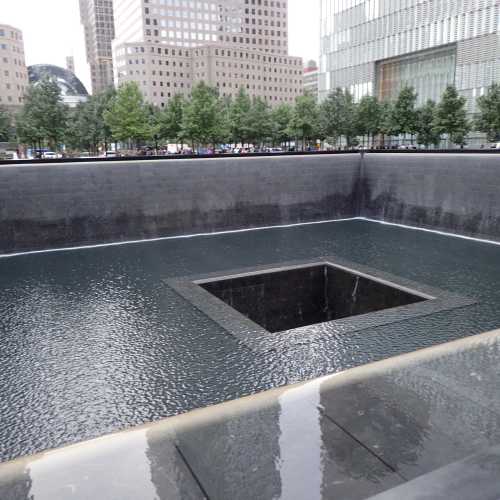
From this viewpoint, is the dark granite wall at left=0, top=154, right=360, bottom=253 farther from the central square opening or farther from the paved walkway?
the paved walkway

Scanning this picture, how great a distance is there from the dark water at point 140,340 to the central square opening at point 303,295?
37.8 inches

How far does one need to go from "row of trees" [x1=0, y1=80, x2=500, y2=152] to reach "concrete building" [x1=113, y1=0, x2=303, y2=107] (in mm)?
51009

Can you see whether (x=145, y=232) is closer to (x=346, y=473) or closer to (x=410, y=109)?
(x=346, y=473)

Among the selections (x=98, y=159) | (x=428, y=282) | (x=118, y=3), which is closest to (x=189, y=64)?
(x=118, y=3)

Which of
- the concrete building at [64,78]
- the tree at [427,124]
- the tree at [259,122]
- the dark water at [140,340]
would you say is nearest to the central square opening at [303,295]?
the dark water at [140,340]

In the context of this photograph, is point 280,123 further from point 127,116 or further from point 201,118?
point 127,116

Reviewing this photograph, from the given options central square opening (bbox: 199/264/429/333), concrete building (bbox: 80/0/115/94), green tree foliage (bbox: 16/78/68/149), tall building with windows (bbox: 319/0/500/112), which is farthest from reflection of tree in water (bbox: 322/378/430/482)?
concrete building (bbox: 80/0/115/94)

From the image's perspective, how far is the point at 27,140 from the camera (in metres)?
34.6

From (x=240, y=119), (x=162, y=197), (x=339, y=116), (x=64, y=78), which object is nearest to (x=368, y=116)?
(x=339, y=116)

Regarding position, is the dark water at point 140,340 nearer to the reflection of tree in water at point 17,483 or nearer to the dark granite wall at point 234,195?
the reflection of tree in water at point 17,483

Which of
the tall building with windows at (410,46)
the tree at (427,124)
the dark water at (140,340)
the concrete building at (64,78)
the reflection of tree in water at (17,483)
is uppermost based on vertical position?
the concrete building at (64,78)

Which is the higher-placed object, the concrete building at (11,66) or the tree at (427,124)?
the concrete building at (11,66)

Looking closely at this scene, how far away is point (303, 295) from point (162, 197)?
654cm

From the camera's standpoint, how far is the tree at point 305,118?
41.6m
